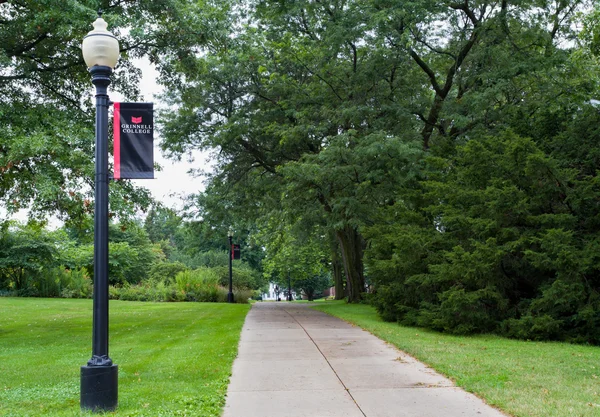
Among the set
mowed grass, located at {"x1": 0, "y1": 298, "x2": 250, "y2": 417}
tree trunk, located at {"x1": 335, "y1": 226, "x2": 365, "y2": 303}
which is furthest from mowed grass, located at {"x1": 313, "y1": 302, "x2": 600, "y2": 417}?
tree trunk, located at {"x1": 335, "y1": 226, "x2": 365, "y2": 303}

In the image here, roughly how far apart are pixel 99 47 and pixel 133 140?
116 centimetres

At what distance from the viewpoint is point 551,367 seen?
28.0ft

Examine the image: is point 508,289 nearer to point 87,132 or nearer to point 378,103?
point 378,103

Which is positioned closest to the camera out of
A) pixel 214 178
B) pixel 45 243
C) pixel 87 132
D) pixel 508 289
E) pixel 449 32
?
pixel 87 132

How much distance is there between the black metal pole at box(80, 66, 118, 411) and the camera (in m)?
6.04

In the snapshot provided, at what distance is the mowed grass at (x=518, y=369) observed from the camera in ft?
20.2

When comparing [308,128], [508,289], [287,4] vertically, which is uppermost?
[287,4]

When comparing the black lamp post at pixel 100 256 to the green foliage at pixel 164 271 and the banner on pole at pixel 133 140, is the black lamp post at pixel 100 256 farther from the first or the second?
the green foliage at pixel 164 271

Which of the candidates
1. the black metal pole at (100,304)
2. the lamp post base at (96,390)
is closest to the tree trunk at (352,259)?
the black metal pole at (100,304)

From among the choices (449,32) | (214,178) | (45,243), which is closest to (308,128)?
(449,32)

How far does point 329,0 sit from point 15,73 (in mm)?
10221

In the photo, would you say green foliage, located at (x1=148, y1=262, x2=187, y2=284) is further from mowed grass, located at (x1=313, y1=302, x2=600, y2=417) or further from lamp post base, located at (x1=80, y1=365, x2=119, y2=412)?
lamp post base, located at (x1=80, y1=365, x2=119, y2=412)

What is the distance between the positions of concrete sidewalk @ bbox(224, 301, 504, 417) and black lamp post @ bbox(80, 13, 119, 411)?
4.46 feet

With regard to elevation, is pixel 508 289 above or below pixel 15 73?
below
